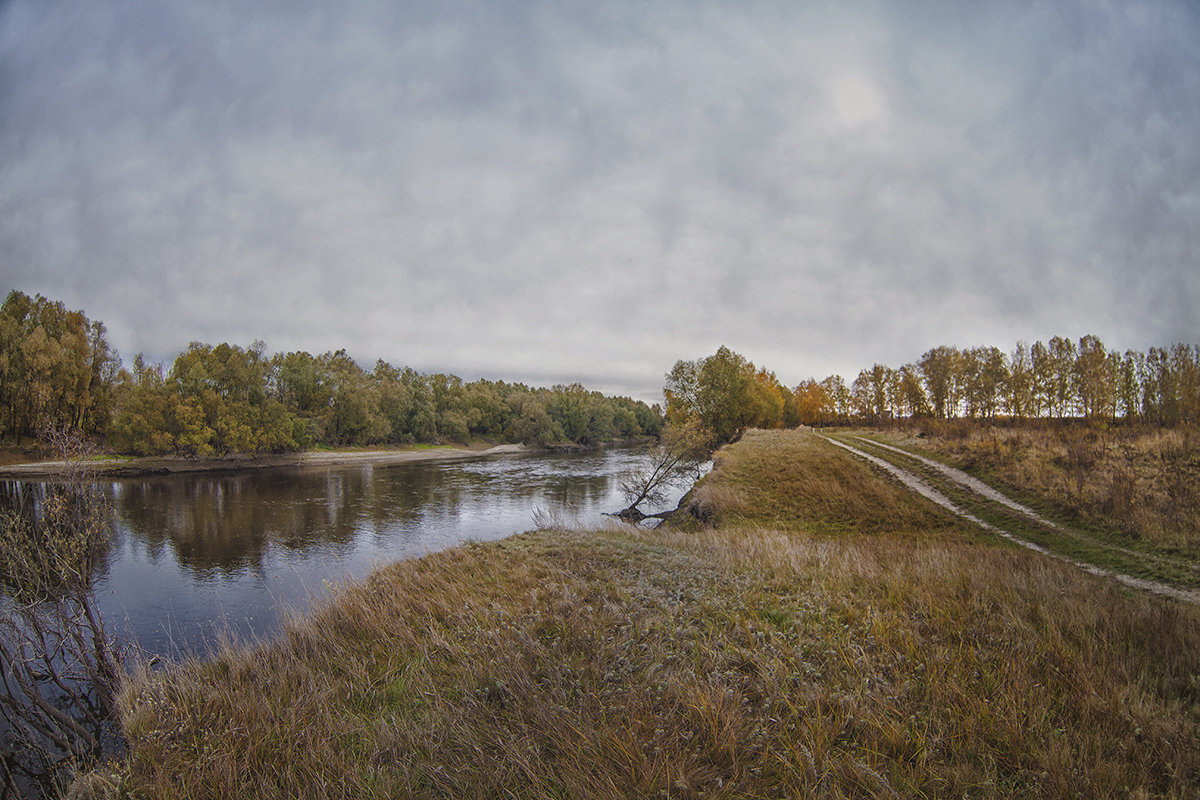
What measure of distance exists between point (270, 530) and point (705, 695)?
2782 cm

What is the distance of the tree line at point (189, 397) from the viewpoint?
50.3 meters

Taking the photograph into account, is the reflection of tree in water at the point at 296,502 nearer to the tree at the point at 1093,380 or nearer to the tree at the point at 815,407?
the tree at the point at 1093,380

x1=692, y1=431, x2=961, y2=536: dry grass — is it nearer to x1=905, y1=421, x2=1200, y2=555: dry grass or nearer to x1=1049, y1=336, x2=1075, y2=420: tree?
x1=905, y1=421, x2=1200, y2=555: dry grass

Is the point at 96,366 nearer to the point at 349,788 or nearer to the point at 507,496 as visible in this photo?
the point at 507,496

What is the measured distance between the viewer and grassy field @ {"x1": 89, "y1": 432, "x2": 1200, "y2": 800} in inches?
140

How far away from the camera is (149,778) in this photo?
4.43 meters

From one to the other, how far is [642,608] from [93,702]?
1096 centimetres

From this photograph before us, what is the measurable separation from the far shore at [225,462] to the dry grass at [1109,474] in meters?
58.5

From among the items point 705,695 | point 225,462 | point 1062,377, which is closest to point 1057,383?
point 1062,377

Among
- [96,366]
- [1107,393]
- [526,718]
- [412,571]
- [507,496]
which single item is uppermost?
[96,366]

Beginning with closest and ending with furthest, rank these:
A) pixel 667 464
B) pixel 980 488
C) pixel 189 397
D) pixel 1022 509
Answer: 1. pixel 1022 509
2. pixel 980 488
3. pixel 667 464
4. pixel 189 397

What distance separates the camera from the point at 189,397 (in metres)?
56.7

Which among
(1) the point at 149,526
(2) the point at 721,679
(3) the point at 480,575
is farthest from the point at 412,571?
(1) the point at 149,526

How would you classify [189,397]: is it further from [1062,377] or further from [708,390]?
[1062,377]
